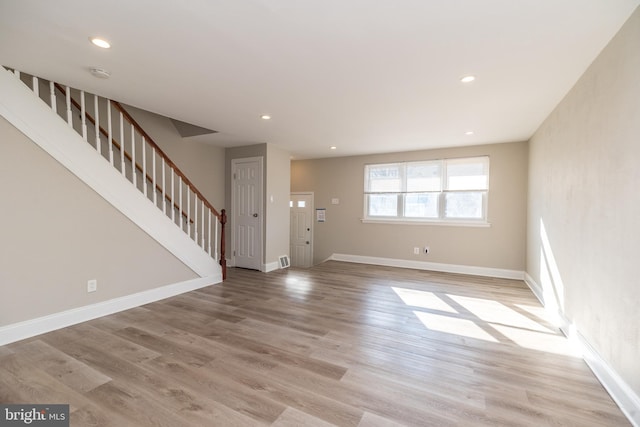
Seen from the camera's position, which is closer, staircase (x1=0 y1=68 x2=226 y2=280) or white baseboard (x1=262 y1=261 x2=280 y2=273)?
staircase (x1=0 y1=68 x2=226 y2=280)

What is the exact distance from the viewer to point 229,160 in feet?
19.0

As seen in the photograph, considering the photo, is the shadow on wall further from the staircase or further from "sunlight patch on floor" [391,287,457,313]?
the staircase

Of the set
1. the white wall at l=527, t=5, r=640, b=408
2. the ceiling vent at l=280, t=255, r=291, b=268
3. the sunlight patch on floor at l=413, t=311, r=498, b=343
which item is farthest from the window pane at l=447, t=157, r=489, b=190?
the ceiling vent at l=280, t=255, r=291, b=268

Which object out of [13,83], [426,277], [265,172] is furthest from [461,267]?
[13,83]

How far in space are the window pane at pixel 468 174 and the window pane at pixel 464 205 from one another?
0.46ft

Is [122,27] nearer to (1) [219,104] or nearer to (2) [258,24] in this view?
(2) [258,24]

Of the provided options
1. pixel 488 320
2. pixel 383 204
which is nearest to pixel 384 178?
pixel 383 204

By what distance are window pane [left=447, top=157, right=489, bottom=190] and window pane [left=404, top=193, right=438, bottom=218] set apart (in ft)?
1.34

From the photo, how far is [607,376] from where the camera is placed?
198cm

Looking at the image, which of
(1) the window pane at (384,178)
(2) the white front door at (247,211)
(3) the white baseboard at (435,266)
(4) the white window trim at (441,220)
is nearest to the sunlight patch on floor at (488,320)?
(3) the white baseboard at (435,266)

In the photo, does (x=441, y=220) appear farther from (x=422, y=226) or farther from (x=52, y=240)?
(x=52, y=240)

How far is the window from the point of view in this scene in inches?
210

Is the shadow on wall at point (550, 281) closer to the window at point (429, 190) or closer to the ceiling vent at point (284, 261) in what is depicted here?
the window at point (429, 190)

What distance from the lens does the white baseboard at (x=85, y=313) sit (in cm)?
256
